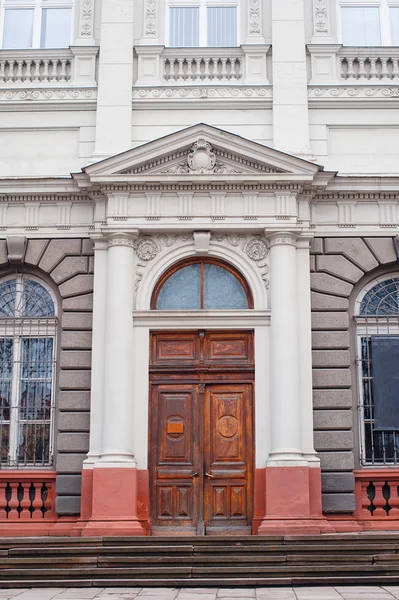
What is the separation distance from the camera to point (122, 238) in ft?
50.0

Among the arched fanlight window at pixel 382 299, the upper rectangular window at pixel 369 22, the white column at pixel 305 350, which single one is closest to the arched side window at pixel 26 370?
the white column at pixel 305 350

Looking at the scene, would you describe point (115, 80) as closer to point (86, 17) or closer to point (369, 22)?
point (86, 17)

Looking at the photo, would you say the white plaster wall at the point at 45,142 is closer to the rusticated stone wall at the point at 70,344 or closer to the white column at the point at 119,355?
the rusticated stone wall at the point at 70,344

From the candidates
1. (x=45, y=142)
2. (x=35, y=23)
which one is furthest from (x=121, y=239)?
(x=35, y=23)

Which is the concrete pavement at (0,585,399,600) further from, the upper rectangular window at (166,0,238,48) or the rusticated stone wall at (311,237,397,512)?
the upper rectangular window at (166,0,238,48)

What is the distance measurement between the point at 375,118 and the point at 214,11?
355 cm

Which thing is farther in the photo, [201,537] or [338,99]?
[338,99]

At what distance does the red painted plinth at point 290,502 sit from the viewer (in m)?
14.0

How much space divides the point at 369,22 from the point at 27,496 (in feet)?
33.6

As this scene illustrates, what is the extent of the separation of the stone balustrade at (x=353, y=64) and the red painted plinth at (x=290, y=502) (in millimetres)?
6842

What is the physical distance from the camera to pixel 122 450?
14.5m

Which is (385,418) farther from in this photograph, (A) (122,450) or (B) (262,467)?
(A) (122,450)

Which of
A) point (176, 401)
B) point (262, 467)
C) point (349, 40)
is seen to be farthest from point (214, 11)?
point (262, 467)

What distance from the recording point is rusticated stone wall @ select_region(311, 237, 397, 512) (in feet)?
48.7
